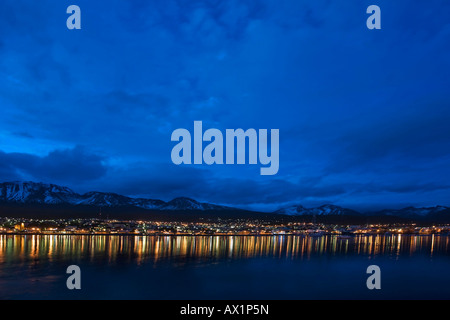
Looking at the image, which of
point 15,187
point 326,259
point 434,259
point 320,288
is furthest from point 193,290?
point 15,187

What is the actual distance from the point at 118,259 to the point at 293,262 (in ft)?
62.9

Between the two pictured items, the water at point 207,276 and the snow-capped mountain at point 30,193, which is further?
the snow-capped mountain at point 30,193

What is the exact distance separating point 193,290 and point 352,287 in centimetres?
1235

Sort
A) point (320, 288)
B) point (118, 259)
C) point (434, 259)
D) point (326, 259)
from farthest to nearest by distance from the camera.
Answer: point (434, 259) < point (326, 259) < point (118, 259) < point (320, 288)

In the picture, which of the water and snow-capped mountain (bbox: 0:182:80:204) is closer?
the water

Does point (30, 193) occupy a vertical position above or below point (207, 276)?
below

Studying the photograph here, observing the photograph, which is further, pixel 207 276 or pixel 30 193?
pixel 30 193
